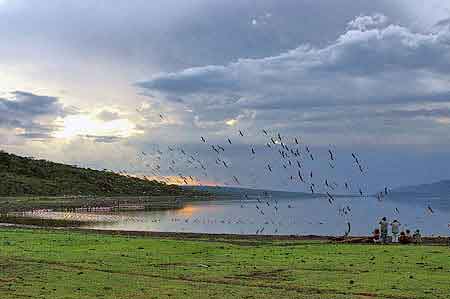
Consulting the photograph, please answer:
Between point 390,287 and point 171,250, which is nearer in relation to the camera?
point 390,287

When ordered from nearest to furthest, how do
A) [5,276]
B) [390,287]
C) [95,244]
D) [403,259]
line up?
1. [390,287]
2. [5,276]
3. [403,259]
4. [95,244]

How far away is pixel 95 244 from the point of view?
153 ft

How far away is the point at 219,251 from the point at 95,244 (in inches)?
385

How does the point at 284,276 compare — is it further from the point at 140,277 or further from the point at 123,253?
the point at 123,253

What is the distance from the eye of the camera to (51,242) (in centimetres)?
4738

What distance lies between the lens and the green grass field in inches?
1006

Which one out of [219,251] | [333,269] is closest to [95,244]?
[219,251]

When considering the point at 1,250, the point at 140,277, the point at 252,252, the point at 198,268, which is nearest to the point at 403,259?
the point at 252,252

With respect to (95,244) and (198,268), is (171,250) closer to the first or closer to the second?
(95,244)

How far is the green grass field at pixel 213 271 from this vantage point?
25547 millimetres

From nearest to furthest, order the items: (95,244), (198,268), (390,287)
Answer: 1. (390,287)
2. (198,268)
3. (95,244)

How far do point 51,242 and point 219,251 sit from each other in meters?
13.3

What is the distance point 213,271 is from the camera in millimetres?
32219

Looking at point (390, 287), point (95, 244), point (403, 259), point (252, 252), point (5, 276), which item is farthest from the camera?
point (95, 244)
